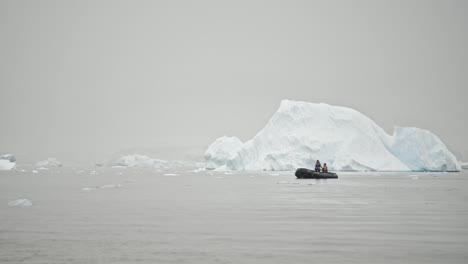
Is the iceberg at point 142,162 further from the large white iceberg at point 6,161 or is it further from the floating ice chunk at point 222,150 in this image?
the large white iceberg at point 6,161

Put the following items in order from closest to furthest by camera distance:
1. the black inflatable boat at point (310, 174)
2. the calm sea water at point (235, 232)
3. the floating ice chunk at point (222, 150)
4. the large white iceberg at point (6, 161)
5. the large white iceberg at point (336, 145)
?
the calm sea water at point (235, 232), the black inflatable boat at point (310, 174), the large white iceberg at point (336, 145), the large white iceberg at point (6, 161), the floating ice chunk at point (222, 150)

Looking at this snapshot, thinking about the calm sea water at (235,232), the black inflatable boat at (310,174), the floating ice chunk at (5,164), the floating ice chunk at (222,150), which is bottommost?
the calm sea water at (235,232)

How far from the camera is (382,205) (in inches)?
805

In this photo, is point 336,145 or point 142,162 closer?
point 336,145

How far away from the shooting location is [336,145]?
187 feet

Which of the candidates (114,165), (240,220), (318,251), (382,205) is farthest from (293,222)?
(114,165)

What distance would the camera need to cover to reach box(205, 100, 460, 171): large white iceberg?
56.8m

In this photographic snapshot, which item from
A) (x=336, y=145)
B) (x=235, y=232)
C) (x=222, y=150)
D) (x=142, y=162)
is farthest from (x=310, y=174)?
(x=142, y=162)

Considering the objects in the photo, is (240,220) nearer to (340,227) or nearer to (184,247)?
(340,227)

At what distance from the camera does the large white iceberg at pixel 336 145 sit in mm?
56781

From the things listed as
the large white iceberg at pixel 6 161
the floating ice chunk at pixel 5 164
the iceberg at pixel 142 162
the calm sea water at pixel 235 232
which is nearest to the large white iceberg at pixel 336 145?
the large white iceberg at pixel 6 161

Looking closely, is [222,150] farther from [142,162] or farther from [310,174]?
[142,162]

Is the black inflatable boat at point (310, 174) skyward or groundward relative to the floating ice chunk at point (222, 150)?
groundward

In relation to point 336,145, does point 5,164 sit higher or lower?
lower
